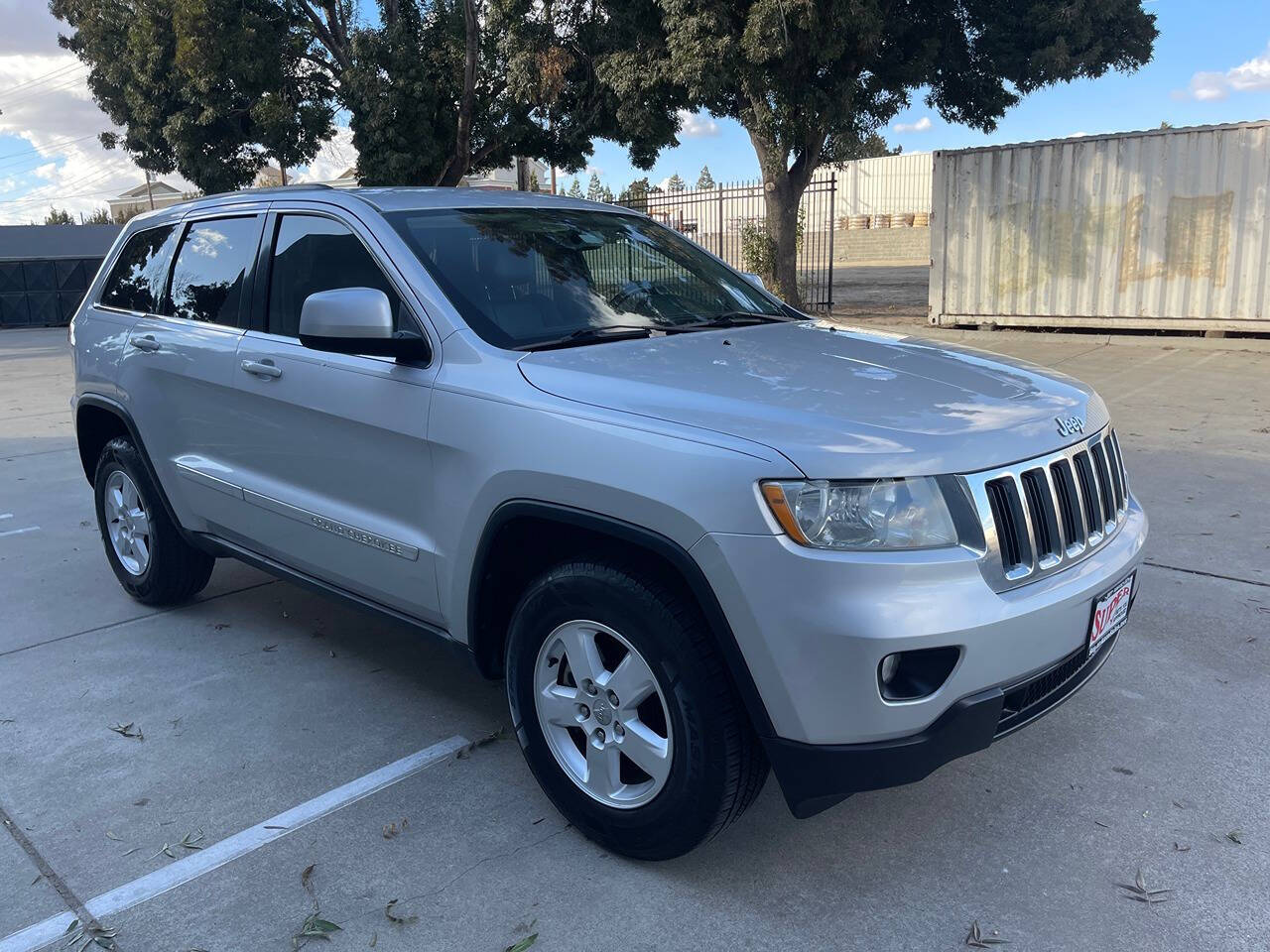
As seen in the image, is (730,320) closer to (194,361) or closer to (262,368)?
(262,368)

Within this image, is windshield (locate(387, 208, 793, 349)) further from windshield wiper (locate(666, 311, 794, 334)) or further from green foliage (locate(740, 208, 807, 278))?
green foliage (locate(740, 208, 807, 278))

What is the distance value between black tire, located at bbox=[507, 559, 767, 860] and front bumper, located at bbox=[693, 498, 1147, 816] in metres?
0.13

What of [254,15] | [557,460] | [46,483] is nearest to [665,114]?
[254,15]

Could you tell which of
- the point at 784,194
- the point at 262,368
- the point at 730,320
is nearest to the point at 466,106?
the point at 784,194

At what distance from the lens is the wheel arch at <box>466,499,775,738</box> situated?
251 centimetres

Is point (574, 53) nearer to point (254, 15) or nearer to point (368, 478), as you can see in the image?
point (254, 15)

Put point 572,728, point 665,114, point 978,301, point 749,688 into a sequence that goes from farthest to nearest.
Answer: point 665,114
point 978,301
point 572,728
point 749,688

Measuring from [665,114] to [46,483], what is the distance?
11.4 meters

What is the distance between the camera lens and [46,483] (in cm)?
788

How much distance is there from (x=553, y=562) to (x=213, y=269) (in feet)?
7.61

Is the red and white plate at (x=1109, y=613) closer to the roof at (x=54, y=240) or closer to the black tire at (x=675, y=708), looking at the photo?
the black tire at (x=675, y=708)

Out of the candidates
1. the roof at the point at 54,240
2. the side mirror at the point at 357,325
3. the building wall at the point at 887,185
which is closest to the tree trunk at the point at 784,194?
the side mirror at the point at 357,325

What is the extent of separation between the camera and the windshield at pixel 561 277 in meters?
3.41

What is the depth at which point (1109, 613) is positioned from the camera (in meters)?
2.93
